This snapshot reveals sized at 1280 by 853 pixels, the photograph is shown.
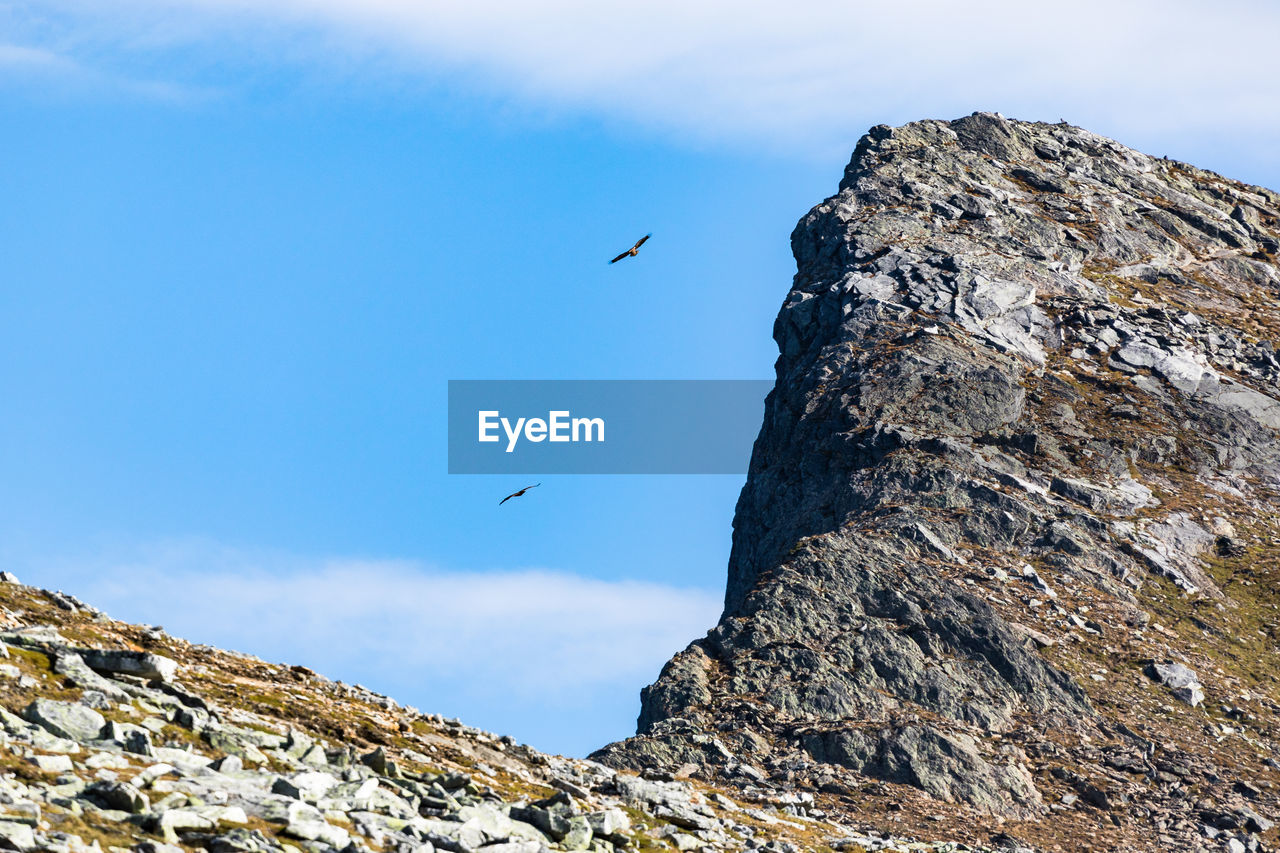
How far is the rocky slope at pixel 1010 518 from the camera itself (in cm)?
6581

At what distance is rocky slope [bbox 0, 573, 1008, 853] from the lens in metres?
28.6

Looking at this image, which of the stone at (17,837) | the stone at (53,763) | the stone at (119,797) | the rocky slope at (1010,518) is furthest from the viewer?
the rocky slope at (1010,518)

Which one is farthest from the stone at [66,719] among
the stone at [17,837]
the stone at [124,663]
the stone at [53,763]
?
the stone at [17,837]

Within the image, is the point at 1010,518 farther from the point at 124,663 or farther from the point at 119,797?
the point at 119,797

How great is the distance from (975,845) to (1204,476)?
136ft

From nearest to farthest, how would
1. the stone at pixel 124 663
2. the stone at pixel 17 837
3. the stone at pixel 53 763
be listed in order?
the stone at pixel 17 837
the stone at pixel 53 763
the stone at pixel 124 663

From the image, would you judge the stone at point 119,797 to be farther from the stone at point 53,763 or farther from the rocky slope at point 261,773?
the stone at point 53,763

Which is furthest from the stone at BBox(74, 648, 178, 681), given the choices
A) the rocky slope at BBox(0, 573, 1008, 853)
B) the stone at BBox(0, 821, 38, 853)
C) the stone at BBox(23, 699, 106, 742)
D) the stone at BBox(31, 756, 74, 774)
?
the stone at BBox(0, 821, 38, 853)

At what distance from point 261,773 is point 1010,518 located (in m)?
57.4

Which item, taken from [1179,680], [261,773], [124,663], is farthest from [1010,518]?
[261,773]

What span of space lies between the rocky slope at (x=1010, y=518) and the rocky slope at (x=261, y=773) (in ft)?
59.6

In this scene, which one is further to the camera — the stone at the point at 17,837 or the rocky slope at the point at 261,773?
the rocky slope at the point at 261,773

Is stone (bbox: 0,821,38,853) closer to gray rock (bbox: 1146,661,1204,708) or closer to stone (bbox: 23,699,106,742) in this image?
stone (bbox: 23,699,106,742)

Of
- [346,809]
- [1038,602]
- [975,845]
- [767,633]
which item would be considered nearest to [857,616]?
[767,633]
